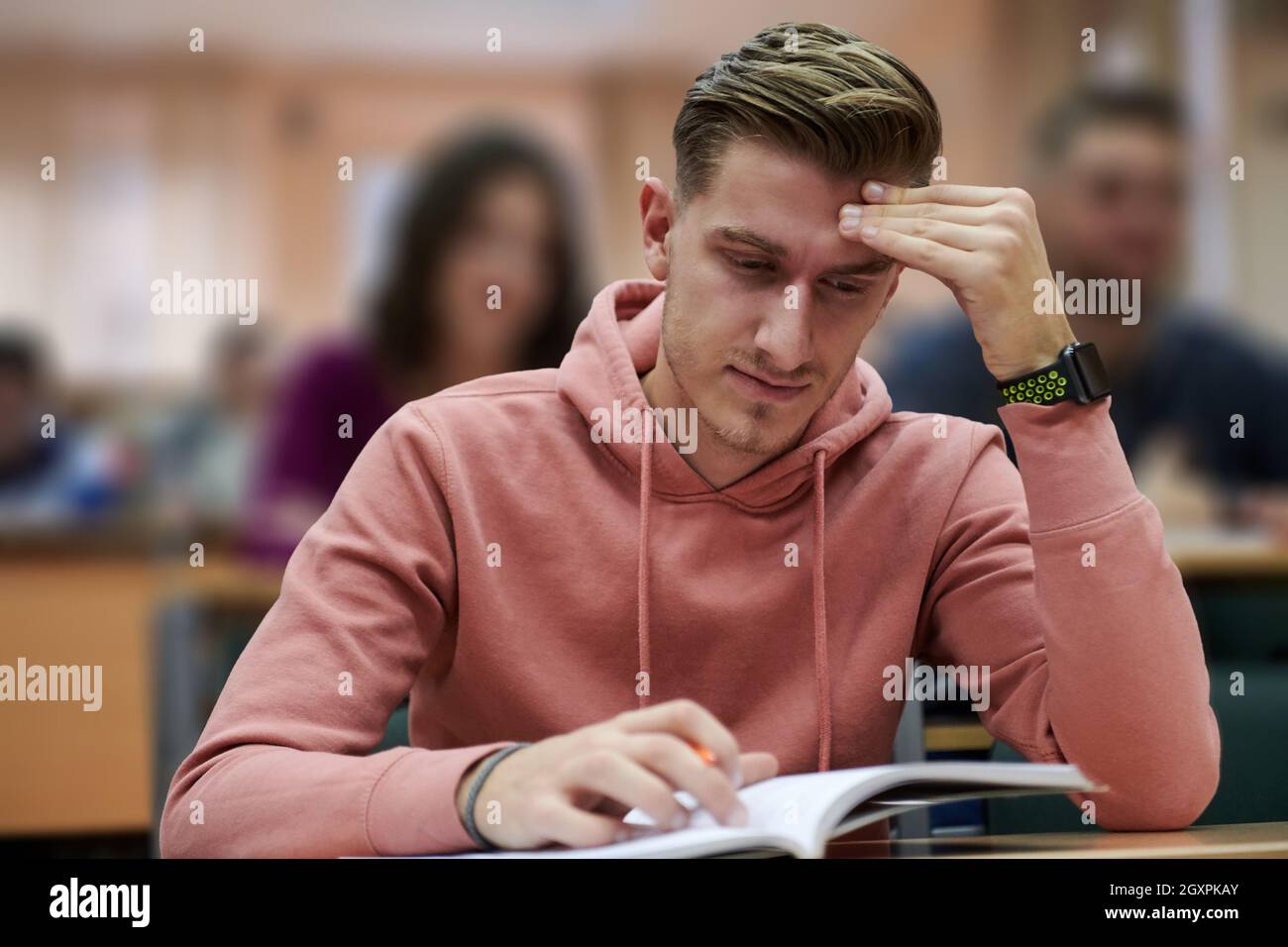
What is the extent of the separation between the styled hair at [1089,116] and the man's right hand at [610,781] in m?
1.45

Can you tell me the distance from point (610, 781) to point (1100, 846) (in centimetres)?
28

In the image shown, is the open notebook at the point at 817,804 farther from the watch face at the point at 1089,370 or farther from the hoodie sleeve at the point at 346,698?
the watch face at the point at 1089,370

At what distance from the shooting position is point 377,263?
1.90 metres

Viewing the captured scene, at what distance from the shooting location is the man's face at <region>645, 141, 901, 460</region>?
88 cm

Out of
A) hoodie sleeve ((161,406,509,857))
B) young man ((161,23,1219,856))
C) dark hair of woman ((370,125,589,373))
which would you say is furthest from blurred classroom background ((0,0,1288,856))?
hoodie sleeve ((161,406,509,857))

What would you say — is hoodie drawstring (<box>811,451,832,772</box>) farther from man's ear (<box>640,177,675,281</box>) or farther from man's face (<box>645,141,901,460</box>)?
man's ear (<box>640,177,675,281</box>)

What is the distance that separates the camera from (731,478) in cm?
99

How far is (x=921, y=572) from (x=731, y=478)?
0.16 m

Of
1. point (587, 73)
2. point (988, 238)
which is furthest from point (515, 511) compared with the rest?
point (587, 73)

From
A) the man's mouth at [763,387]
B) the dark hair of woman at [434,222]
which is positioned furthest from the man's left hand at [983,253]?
the dark hair of woman at [434,222]

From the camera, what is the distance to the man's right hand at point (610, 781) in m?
0.67

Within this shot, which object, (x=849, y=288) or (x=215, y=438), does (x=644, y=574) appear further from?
(x=215, y=438)

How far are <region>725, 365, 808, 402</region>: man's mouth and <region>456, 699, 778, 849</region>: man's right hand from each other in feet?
0.97

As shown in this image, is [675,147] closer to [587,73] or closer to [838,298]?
[838,298]
